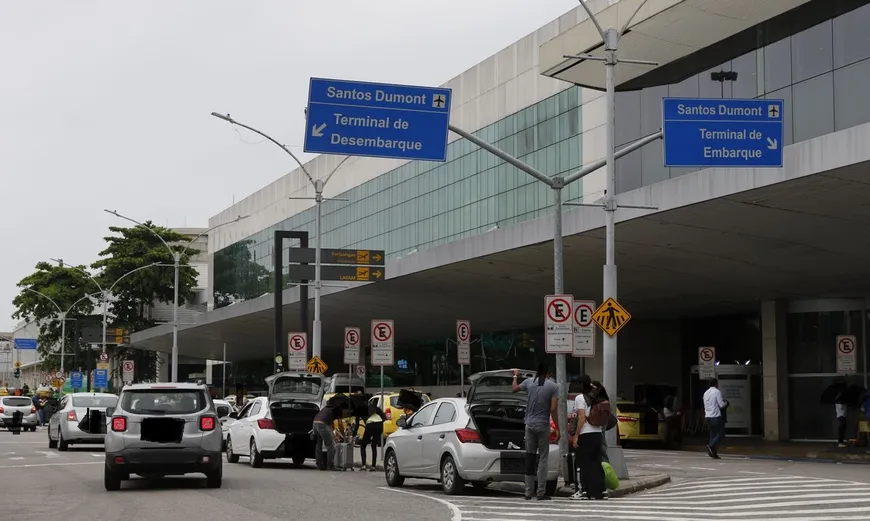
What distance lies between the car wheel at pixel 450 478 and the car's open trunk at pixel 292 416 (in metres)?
7.58

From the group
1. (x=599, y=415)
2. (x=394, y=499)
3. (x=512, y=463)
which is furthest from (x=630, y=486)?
(x=394, y=499)

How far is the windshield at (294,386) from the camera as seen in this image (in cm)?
2736

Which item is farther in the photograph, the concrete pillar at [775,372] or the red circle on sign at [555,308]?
the concrete pillar at [775,372]

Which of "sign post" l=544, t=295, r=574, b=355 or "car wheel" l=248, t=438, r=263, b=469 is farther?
"car wheel" l=248, t=438, r=263, b=469

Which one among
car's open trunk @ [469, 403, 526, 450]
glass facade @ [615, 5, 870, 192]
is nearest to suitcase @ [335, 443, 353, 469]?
car's open trunk @ [469, 403, 526, 450]

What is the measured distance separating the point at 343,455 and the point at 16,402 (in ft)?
102

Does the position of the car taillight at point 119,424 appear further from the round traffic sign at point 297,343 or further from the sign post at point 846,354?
the sign post at point 846,354

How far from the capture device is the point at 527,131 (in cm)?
4753

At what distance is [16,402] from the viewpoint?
5238 cm

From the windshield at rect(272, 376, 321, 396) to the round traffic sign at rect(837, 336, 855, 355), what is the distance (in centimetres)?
1434

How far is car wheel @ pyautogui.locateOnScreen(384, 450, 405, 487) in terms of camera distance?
20.6 metres

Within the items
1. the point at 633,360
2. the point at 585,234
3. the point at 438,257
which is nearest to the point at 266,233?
the point at 633,360

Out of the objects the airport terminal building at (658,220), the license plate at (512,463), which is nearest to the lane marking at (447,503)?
the license plate at (512,463)

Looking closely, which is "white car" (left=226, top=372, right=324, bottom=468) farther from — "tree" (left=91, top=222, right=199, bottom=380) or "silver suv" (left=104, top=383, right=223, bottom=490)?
"tree" (left=91, top=222, right=199, bottom=380)
